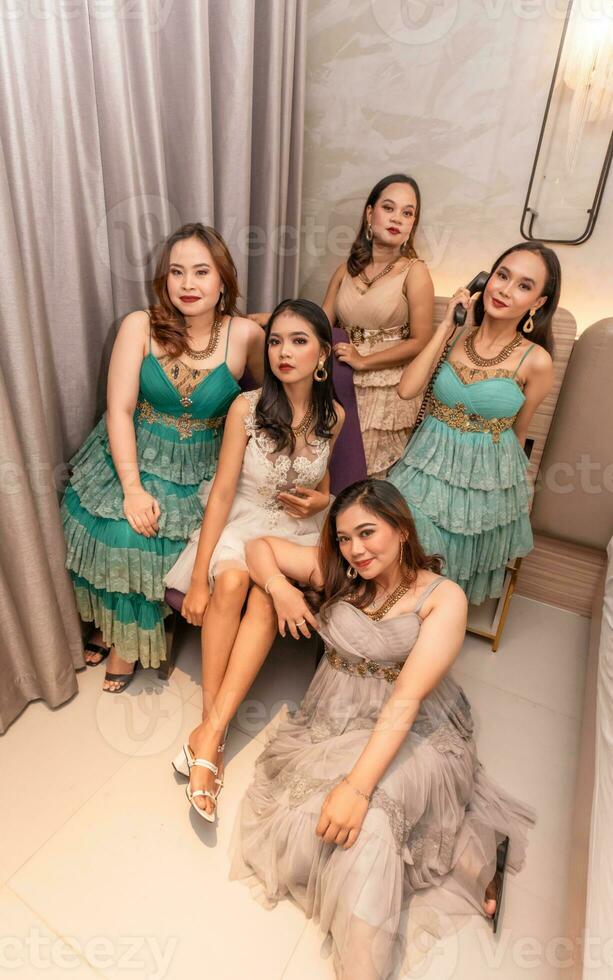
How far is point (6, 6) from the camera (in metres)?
1.25

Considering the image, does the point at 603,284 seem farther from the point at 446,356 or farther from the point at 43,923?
the point at 43,923

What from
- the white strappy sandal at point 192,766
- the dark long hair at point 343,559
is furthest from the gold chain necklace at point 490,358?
the white strappy sandal at point 192,766

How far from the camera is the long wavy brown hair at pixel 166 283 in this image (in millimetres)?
1618

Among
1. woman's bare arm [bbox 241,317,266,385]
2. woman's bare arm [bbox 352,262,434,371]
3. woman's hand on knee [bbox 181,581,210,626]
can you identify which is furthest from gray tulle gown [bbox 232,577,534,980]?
Result: woman's bare arm [bbox 352,262,434,371]

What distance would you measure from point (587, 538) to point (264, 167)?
178 cm

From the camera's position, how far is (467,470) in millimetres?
1779

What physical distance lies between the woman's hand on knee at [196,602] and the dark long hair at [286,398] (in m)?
0.43

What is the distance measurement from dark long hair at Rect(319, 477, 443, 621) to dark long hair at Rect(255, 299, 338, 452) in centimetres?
32

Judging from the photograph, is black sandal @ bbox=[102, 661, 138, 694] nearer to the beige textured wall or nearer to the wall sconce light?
the beige textured wall

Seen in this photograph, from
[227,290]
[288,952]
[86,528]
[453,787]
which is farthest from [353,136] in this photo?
[288,952]

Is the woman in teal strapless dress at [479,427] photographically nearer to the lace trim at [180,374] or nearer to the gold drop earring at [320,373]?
the gold drop earring at [320,373]

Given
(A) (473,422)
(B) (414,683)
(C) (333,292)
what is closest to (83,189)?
(C) (333,292)

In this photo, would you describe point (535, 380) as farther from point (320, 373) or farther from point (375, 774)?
point (375, 774)

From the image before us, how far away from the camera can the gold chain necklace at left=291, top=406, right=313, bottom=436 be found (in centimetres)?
167
